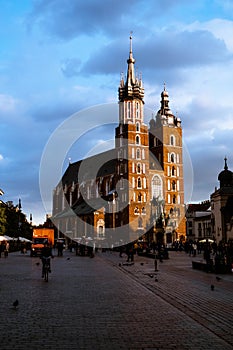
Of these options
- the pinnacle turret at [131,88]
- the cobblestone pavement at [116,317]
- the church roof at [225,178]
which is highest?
the pinnacle turret at [131,88]

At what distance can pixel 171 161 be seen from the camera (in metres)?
104

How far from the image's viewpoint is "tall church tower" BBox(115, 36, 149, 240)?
3698 inches

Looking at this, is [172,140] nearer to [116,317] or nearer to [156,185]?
[156,185]

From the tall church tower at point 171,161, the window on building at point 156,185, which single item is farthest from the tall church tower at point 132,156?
the tall church tower at point 171,161

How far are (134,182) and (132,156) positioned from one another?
18.6ft

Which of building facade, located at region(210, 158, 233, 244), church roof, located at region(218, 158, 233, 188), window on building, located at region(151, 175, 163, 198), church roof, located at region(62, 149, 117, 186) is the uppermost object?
church roof, located at region(62, 149, 117, 186)

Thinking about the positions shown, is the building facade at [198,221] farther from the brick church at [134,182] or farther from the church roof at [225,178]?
the church roof at [225,178]

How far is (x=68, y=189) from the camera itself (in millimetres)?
131875

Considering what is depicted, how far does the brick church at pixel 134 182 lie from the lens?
3718 inches

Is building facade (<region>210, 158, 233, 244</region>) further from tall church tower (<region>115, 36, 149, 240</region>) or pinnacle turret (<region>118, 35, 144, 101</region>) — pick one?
pinnacle turret (<region>118, 35, 144, 101</region>)

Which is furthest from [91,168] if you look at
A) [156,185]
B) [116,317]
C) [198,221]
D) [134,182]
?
[116,317]

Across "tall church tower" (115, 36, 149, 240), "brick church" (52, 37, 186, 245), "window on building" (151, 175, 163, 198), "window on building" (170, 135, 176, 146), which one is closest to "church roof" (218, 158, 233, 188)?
"brick church" (52, 37, 186, 245)

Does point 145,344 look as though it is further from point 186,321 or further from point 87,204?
point 87,204

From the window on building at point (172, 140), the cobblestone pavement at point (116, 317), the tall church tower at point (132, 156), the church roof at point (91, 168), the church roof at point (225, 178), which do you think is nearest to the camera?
the cobblestone pavement at point (116, 317)
